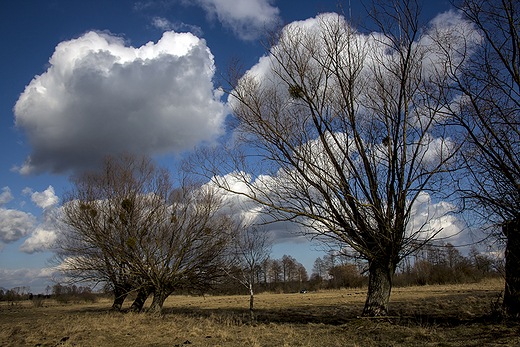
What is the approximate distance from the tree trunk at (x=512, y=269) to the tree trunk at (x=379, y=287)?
8.68ft

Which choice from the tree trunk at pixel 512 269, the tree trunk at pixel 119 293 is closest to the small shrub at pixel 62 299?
the tree trunk at pixel 119 293

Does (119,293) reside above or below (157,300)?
above

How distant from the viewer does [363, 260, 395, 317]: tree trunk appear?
7.71 meters

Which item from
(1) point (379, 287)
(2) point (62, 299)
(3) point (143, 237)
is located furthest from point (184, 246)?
(2) point (62, 299)

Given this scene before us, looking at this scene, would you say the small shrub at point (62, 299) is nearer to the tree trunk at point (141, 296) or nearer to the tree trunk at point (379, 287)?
the tree trunk at point (141, 296)

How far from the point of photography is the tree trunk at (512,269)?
6.96 metres

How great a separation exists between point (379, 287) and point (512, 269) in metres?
3.25

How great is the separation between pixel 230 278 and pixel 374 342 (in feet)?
35.5

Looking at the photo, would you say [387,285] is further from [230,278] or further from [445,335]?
[230,278]

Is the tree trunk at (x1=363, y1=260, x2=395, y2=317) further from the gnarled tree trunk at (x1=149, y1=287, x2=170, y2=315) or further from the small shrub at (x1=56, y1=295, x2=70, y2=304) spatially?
the small shrub at (x1=56, y1=295, x2=70, y2=304)

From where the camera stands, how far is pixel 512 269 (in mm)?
7219

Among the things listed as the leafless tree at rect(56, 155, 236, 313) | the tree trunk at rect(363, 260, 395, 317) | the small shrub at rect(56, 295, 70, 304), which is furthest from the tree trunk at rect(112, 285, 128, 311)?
the small shrub at rect(56, 295, 70, 304)

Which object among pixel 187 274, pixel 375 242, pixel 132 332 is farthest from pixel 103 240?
pixel 375 242

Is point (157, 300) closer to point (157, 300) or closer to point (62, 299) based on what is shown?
point (157, 300)
